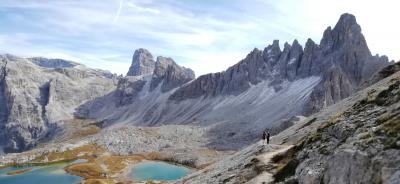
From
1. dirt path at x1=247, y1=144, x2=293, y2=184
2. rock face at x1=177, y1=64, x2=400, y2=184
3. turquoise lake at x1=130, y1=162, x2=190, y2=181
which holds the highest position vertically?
rock face at x1=177, y1=64, x2=400, y2=184

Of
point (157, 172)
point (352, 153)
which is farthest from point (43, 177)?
point (352, 153)

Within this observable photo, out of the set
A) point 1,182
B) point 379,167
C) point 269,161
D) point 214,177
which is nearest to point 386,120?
point 379,167

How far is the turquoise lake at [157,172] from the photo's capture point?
141125 millimetres

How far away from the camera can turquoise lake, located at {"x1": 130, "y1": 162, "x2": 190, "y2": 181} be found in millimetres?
141125

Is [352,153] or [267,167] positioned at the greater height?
[352,153]

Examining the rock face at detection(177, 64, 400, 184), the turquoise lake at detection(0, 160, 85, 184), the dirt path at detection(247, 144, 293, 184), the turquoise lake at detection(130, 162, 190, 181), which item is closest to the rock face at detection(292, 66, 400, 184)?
the rock face at detection(177, 64, 400, 184)

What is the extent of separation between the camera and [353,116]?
117 ft

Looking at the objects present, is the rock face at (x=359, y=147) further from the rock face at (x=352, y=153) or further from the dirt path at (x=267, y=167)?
the dirt path at (x=267, y=167)

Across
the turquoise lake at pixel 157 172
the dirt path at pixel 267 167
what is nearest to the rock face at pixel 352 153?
the dirt path at pixel 267 167

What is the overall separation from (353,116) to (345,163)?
8.28 meters

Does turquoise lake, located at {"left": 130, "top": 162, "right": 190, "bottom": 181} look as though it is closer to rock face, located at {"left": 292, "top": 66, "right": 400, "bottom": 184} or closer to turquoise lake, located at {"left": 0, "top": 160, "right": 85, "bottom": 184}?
turquoise lake, located at {"left": 0, "top": 160, "right": 85, "bottom": 184}

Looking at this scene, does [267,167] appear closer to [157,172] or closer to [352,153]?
[352,153]

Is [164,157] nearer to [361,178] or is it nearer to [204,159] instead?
[204,159]

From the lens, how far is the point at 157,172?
15288cm
